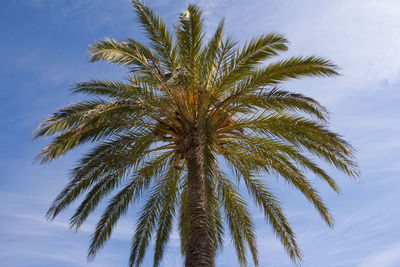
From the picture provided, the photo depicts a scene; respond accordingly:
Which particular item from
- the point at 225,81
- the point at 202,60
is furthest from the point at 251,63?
the point at 202,60

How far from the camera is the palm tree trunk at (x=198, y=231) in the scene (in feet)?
28.8

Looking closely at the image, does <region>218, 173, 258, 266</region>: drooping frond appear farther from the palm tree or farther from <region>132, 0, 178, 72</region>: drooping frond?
<region>132, 0, 178, 72</region>: drooping frond

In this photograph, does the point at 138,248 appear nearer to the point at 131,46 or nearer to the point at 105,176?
the point at 105,176

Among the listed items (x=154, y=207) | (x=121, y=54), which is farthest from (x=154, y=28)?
(x=154, y=207)

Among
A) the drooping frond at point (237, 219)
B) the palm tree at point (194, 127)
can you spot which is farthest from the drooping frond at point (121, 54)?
the drooping frond at point (237, 219)

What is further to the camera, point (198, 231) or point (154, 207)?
point (154, 207)

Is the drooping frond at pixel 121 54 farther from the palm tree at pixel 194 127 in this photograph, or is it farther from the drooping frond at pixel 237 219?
the drooping frond at pixel 237 219

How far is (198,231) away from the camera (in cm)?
908

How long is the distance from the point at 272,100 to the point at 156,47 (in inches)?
133

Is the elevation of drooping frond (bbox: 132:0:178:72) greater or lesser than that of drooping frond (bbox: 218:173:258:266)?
greater

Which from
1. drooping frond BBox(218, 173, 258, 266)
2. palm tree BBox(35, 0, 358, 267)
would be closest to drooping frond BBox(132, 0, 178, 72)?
palm tree BBox(35, 0, 358, 267)

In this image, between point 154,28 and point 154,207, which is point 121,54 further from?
point 154,207

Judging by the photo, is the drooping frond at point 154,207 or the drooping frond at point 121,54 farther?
the drooping frond at point 154,207

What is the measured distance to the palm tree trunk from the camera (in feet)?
28.8
